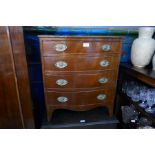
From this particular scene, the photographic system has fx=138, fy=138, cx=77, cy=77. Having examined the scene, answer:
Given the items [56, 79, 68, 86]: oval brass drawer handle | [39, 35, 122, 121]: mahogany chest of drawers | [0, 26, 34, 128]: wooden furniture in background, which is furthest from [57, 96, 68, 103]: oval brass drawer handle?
[0, 26, 34, 128]: wooden furniture in background

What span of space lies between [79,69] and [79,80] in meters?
0.09

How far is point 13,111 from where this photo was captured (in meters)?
1.10

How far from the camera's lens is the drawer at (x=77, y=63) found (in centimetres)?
103

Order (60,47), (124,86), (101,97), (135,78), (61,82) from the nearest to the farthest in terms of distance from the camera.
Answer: (60,47)
(61,82)
(101,97)
(135,78)
(124,86)

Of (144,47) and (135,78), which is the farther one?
(135,78)

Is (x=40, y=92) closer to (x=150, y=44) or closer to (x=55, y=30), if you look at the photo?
(x=55, y=30)

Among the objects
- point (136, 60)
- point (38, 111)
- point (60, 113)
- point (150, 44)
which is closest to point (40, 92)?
point (38, 111)

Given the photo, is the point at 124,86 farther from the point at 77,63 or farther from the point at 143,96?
the point at 77,63

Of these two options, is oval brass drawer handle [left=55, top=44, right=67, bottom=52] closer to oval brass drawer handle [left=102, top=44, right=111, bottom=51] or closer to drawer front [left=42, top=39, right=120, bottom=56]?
drawer front [left=42, top=39, right=120, bottom=56]

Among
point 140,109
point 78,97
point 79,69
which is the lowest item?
point 140,109

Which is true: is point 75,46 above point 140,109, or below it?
above

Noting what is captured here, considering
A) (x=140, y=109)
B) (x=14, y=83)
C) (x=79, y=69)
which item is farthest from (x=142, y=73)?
(x=14, y=83)

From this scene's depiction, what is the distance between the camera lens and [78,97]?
117cm

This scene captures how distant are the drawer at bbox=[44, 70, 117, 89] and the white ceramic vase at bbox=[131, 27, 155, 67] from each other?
0.28 metres
